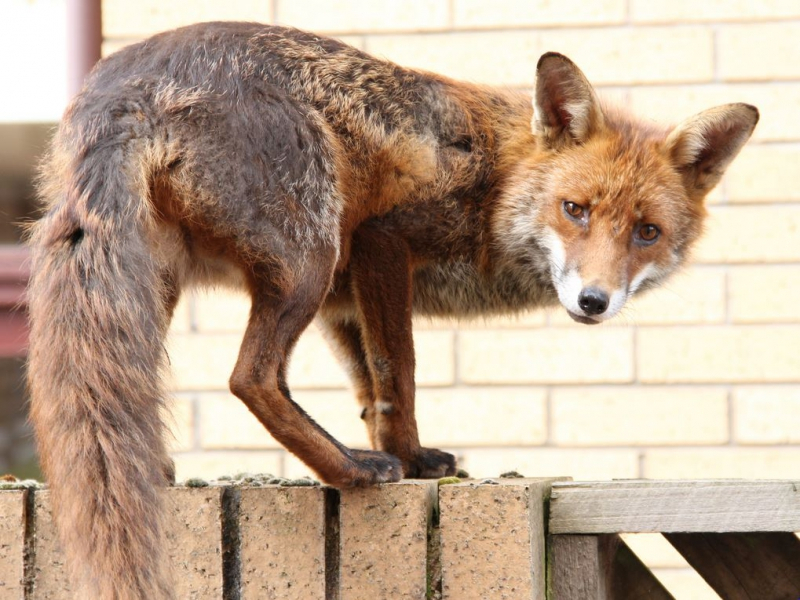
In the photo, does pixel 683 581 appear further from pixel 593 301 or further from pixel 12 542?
pixel 12 542

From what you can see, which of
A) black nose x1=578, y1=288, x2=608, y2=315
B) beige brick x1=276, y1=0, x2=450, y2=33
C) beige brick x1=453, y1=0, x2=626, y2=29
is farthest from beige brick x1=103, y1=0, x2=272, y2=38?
black nose x1=578, y1=288, x2=608, y2=315

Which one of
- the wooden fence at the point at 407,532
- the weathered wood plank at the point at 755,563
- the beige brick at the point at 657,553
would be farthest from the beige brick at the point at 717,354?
the wooden fence at the point at 407,532

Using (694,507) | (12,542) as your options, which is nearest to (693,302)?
(694,507)

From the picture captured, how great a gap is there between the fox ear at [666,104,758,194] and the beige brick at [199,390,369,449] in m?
1.62

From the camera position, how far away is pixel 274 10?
14.3 feet

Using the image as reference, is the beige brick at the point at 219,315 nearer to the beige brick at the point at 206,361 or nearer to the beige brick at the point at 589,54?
the beige brick at the point at 206,361

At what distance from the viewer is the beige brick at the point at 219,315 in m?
4.32

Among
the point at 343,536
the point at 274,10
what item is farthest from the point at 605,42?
the point at 343,536

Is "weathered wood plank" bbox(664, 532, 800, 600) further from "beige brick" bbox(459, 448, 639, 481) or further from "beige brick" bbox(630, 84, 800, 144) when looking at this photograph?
"beige brick" bbox(630, 84, 800, 144)

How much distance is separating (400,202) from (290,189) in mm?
435

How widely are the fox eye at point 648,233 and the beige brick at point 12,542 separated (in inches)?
68.7

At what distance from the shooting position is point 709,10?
4227mm

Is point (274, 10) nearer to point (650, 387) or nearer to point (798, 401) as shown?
point (650, 387)

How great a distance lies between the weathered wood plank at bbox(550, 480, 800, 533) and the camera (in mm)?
2352
